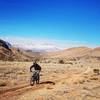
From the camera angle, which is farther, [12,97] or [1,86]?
[1,86]

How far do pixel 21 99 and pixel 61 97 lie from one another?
2.71 meters

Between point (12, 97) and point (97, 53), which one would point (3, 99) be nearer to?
point (12, 97)

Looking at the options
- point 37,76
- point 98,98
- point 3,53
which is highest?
point 3,53

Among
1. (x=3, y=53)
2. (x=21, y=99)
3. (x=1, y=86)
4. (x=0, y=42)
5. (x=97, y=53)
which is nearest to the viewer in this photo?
(x=21, y=99)

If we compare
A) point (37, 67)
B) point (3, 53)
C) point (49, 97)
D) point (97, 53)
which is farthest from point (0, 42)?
point (49, 97)

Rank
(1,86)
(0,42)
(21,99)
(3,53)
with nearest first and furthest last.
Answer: (21,99)
(1,86)
(3,53)
(0,42)

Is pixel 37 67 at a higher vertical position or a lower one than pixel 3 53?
lower

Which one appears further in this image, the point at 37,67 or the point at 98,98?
the point at 37,67

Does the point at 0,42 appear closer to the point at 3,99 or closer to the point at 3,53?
the point at 3,53

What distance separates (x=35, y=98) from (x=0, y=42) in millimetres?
100859

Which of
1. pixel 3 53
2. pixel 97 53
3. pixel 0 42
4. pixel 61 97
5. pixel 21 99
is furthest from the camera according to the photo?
pixel 97 53

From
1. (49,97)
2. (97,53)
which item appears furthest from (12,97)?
(97,53)

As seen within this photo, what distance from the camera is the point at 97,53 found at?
174 meters

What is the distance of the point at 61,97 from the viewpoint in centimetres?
1702
